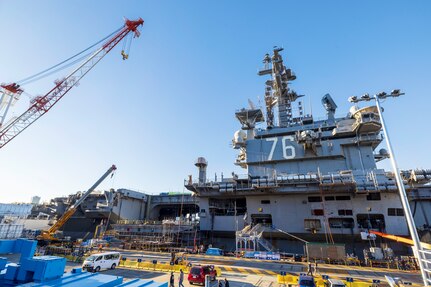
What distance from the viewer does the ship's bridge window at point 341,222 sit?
2994 centimetres

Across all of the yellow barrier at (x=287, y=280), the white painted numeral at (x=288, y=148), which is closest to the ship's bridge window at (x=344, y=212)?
the white painted numeral at (x=288, y=148)

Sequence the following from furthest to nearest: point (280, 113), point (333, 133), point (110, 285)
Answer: point (280, 113) < point (333, 133) < point (110, 285)

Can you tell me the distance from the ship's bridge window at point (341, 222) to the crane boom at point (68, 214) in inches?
1534

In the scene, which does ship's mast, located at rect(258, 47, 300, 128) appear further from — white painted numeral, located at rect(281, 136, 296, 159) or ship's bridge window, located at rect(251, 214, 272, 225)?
ship's bridge window, located at rect(251, 214, 272, 225)

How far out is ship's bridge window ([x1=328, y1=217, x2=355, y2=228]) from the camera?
29.9 metres

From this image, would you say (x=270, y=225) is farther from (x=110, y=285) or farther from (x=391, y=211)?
(x=110, y=285)

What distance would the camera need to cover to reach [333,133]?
33500 mm

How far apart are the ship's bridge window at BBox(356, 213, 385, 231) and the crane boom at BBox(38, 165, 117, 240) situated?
42.4 metres

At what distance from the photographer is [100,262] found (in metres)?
19.3

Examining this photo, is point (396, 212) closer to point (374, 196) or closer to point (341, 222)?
point (374, 196)

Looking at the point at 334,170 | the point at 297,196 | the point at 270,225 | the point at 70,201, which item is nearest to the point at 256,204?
the point at 270,225

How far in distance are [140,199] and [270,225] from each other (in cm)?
3008

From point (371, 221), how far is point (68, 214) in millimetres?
47728

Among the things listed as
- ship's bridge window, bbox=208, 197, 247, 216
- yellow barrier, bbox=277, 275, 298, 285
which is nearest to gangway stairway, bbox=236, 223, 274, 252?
ship's bridge window, bbox=208, 197, 247, 216
